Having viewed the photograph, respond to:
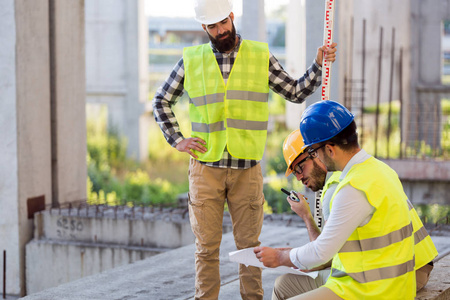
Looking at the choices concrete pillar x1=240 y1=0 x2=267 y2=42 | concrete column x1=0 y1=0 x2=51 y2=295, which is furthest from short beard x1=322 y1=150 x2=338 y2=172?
concrete pillar x1=240 y1=0 x2=267 y2=42

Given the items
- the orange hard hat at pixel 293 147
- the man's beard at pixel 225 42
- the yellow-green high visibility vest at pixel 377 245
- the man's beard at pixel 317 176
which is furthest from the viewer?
the man's beard at pixel 225 42

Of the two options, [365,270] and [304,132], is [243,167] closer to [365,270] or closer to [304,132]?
[304,132]

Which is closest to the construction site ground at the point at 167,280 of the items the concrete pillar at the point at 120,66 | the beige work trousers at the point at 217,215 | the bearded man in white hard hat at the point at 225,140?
the beige work trousers at the point at 217,215

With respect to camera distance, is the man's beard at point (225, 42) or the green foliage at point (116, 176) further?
the green foliage at point (116, 176)

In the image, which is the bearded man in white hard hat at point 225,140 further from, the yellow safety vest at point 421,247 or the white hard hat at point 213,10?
the yellow safety vest at point 421,247

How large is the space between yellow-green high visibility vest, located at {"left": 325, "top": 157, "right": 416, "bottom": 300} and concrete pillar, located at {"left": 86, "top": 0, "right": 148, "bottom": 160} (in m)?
21.8

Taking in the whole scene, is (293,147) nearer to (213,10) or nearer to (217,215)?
(217,215)

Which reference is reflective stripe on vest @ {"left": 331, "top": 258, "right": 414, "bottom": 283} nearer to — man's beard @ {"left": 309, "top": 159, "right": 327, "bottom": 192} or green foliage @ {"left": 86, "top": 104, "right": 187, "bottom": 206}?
man's beard @ {"left": 309, "top": 159, "right": 327, "bottom": 192}

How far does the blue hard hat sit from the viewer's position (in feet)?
11.0

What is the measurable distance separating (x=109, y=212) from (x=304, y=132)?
20.1 feet

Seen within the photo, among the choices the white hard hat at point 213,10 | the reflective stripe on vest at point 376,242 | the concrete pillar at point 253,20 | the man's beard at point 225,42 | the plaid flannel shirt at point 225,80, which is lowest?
the reflective stripe on vest at point 376,242

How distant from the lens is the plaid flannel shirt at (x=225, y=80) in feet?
14.5

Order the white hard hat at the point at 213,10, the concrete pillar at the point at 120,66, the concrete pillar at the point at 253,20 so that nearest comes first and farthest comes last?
the white hard hat at the point at 213,10, the concrete pillar at the point at 253,20, the concrete pillar at the point at 120,66

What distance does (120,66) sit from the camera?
82.8ft
